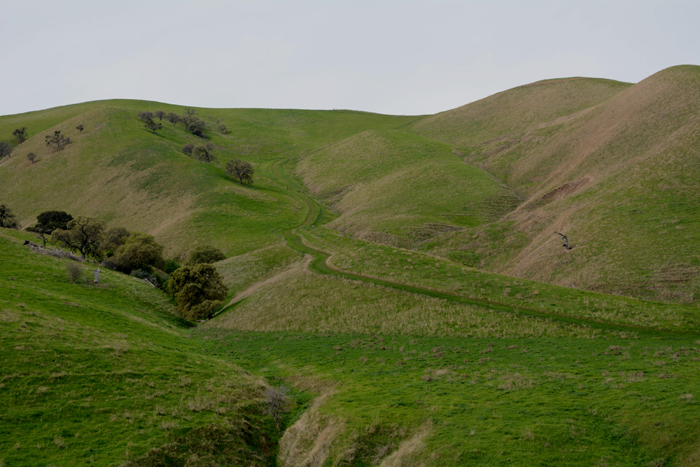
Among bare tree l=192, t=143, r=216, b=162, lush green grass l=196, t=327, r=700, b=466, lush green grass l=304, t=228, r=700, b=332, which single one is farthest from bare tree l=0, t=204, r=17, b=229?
lush green grass l=196, t=327, r=700, b=466

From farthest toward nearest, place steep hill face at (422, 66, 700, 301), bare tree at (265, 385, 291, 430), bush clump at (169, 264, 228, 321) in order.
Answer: bush clump at (169, 264, 228, 321) → steep hill face at (422, 66, 700, 301) → bare tree at (265, 385, 291, 430)

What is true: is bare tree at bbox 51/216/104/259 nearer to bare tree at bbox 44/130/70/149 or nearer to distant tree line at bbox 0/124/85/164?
distant tree line at bbox 0/124/85/164

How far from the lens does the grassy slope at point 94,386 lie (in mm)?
17984

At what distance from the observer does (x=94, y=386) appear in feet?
72.7

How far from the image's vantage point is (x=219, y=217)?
311 ft

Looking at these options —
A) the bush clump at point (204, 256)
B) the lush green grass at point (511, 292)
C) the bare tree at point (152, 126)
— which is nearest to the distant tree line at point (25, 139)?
the bare tree at point (152, 126)

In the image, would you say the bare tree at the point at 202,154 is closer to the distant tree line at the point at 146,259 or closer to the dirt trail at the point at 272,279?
the distant tree line at the point at 146,259

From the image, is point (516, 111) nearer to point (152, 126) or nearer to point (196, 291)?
point (152, 126)

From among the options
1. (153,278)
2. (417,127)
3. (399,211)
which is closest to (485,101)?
(417,127)

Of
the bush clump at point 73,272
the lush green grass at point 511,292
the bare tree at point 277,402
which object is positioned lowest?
the bare tree at point 277,402

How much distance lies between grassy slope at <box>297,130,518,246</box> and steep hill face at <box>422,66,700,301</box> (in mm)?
7199

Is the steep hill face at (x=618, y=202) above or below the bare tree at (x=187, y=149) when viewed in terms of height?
below

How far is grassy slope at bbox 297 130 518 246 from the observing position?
7981 cm

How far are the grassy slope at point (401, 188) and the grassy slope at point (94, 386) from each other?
48686mm
